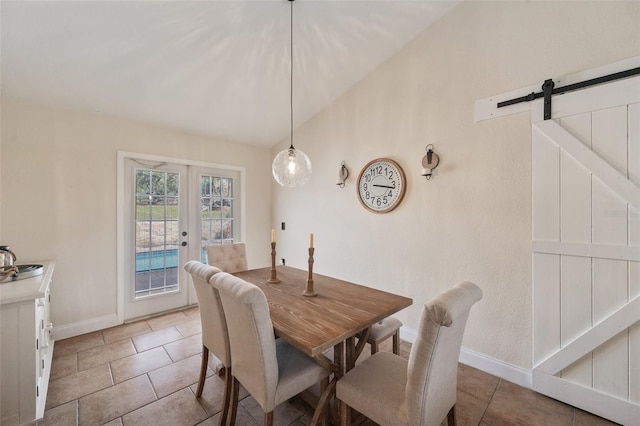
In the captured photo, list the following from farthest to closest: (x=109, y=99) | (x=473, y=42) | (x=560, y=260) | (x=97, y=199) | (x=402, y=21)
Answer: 1. (x=97, y=199)
2. (x=109, y=99)
3. (x=402, y=21)
4. (x=473, y=42)
5. (x=560, y=260)

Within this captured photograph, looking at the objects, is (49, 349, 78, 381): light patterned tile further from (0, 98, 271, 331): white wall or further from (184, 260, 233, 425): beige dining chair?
(184, 260, 233, 425): beige dining chair

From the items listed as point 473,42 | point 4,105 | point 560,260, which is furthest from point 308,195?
point 4,105

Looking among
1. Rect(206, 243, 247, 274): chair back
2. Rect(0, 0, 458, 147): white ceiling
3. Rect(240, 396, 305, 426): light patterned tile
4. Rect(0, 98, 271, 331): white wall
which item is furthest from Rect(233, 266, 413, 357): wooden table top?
Rect(0, 0, 458, 147): white ceiling

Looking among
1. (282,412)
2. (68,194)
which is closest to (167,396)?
(282,412)

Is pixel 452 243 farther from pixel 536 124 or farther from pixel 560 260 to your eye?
pixel 536 124

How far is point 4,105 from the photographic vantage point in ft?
7.79

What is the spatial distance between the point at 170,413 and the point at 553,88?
3463mm

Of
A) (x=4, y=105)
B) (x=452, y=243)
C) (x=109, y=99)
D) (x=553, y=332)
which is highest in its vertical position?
(x=109, y=99)

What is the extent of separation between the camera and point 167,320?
3.13 m

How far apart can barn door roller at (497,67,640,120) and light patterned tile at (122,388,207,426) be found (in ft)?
10.4

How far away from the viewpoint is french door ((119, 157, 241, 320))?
10.1ft

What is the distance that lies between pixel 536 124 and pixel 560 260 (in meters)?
1.00

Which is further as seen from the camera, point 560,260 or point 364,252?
point 364,252

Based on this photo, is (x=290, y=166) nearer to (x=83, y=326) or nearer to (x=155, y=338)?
(x=155, y=338)
